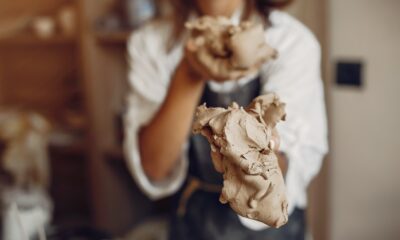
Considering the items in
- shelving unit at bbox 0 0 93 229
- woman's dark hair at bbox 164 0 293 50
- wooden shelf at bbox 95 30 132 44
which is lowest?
shelving unit at bbox 0 0 93 229

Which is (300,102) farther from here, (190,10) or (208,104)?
(190,10)

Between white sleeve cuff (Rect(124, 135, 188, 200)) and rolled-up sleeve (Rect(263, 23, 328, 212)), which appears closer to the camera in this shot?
rolled-up sleeve (Rect(263, 23, 328, 212))

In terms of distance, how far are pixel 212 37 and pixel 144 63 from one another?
1.45 feet

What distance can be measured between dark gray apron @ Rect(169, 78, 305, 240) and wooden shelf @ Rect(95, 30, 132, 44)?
1.86 ft

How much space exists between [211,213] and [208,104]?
191 mm

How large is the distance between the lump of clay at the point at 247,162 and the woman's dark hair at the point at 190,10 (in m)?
0.45

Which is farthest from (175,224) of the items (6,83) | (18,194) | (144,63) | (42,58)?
(6,83)

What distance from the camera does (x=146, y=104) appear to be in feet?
3.05

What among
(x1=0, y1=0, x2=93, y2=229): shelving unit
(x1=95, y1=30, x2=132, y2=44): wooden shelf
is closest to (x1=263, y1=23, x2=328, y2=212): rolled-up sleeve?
(x1=95, y1=30, x2=132, y2=44): wooden shelf

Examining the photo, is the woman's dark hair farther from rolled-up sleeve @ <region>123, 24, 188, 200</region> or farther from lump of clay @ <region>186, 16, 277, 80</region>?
lump of clay @ <region>186, 16, 277, 80</region>

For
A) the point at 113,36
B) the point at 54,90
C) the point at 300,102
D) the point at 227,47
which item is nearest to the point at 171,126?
the point at 300,102

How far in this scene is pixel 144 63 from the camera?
944 mm

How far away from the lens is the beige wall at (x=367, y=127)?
104 cm

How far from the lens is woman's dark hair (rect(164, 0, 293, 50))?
827 mm
